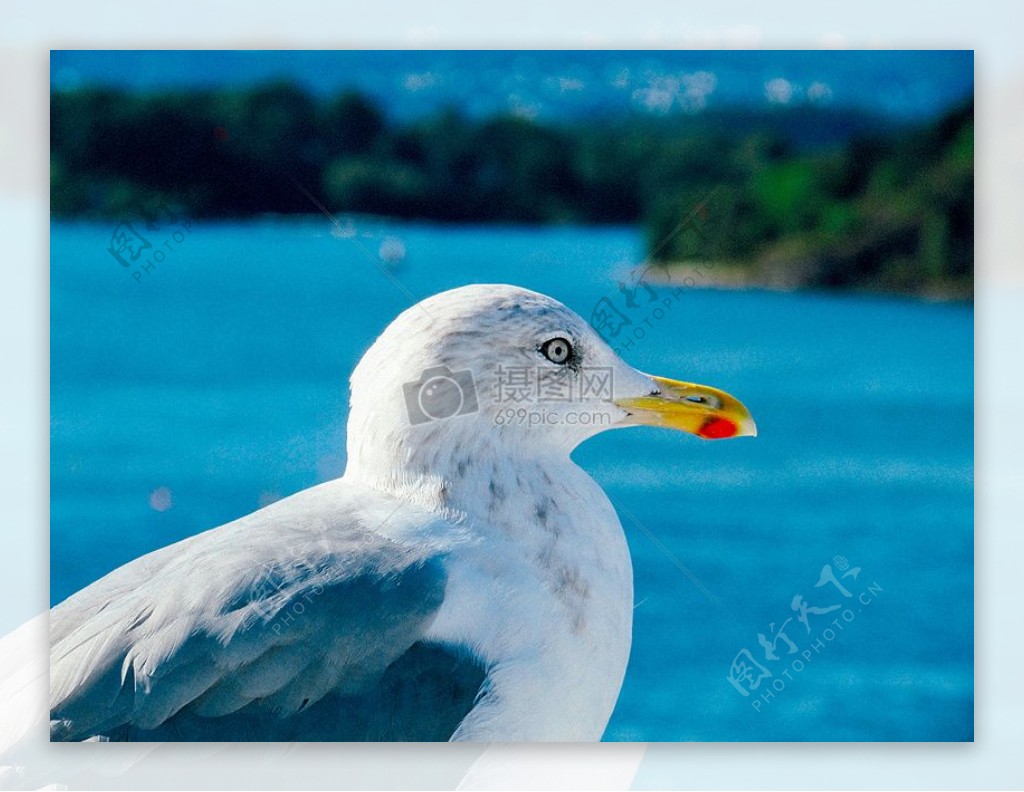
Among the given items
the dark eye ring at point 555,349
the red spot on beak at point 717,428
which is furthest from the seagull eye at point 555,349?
the red spot on beak at point 717,428

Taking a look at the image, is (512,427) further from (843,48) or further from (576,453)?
(843,48)

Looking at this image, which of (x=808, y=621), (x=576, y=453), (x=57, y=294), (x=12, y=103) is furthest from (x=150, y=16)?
(x=808, y=621)

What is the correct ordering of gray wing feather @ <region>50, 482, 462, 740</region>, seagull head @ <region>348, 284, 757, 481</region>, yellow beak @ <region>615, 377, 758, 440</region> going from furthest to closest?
yellow beak @ <region>615, 377, 758, 440</region> → seagull head @ <region>348, 284, 757, 481</region> → gray wing feather @ <region>50, 482, 462, 740</region>

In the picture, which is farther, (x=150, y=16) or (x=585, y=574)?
(x=150, y=16)

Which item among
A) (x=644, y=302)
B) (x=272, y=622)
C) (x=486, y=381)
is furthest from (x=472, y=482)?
(x=644, y=302)

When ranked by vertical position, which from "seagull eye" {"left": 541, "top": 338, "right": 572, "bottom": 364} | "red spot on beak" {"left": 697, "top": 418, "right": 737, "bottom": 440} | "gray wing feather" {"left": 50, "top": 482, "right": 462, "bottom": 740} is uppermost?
"seagull eye" {"left": 541, "top": 338, "right": 572, "bottom": 364}

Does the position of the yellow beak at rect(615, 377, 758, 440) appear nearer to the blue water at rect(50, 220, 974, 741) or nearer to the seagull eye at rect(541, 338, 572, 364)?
the seagull eye at rect(541, 338, 572, 364)

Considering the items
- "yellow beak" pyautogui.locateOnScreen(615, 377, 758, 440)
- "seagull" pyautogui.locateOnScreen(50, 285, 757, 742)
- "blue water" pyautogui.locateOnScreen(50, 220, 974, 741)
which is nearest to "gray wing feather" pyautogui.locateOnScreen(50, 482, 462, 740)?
"seagull" pyautogui.locateOnScreen(50, 285, 757, 742)
